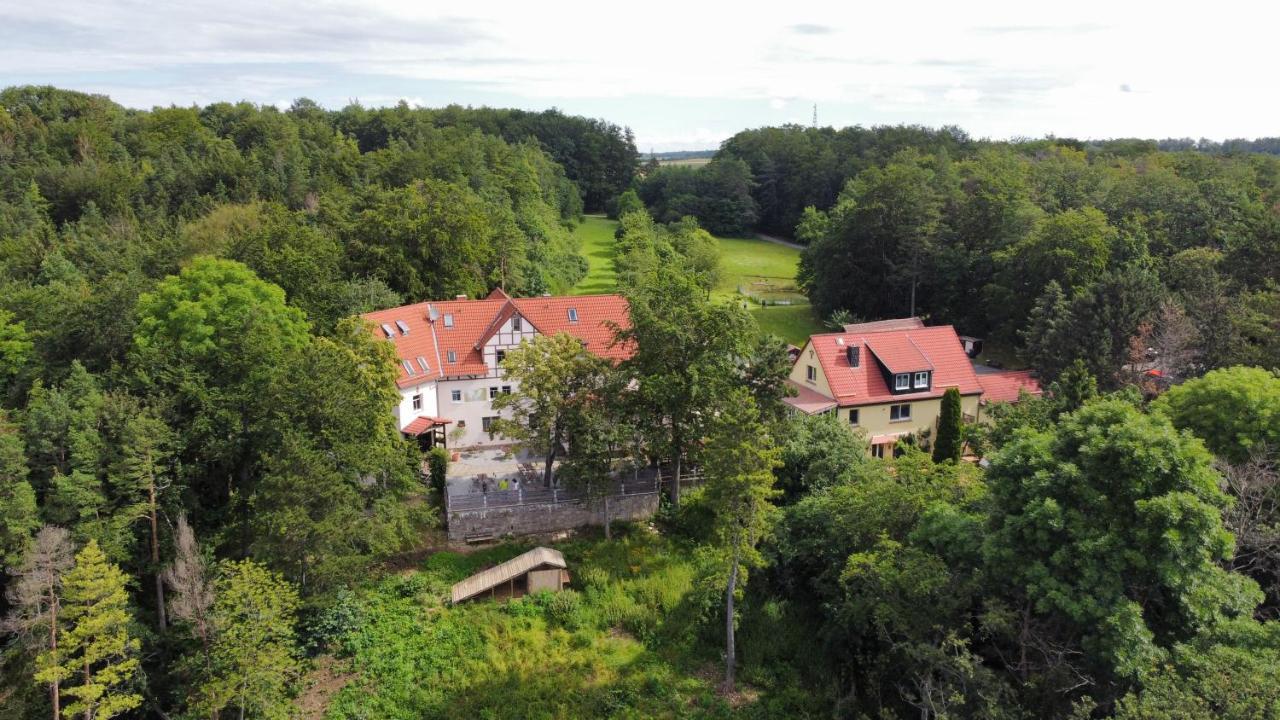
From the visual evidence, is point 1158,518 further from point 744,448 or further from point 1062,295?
point 1062,295

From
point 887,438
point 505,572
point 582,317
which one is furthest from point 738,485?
→ point 582,317

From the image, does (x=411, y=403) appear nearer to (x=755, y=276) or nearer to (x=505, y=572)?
(x=505, y=572)

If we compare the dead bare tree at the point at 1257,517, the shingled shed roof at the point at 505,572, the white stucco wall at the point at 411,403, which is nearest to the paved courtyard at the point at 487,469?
the white stucco wall at the point at 411,403

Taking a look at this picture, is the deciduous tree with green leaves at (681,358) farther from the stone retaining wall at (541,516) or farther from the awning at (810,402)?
the awning at (810,402)

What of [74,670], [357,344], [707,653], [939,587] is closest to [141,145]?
[357,344]

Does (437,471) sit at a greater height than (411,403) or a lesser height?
lesser

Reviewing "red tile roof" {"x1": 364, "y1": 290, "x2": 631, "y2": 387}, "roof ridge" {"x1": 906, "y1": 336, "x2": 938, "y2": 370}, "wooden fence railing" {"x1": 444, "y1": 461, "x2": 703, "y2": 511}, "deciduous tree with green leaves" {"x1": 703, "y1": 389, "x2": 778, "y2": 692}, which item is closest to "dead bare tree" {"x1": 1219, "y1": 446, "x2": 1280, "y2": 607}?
"deciduous tree with green leaves" {"x1": 703, "y1": 389, "x2": 778, "y2": 692}
